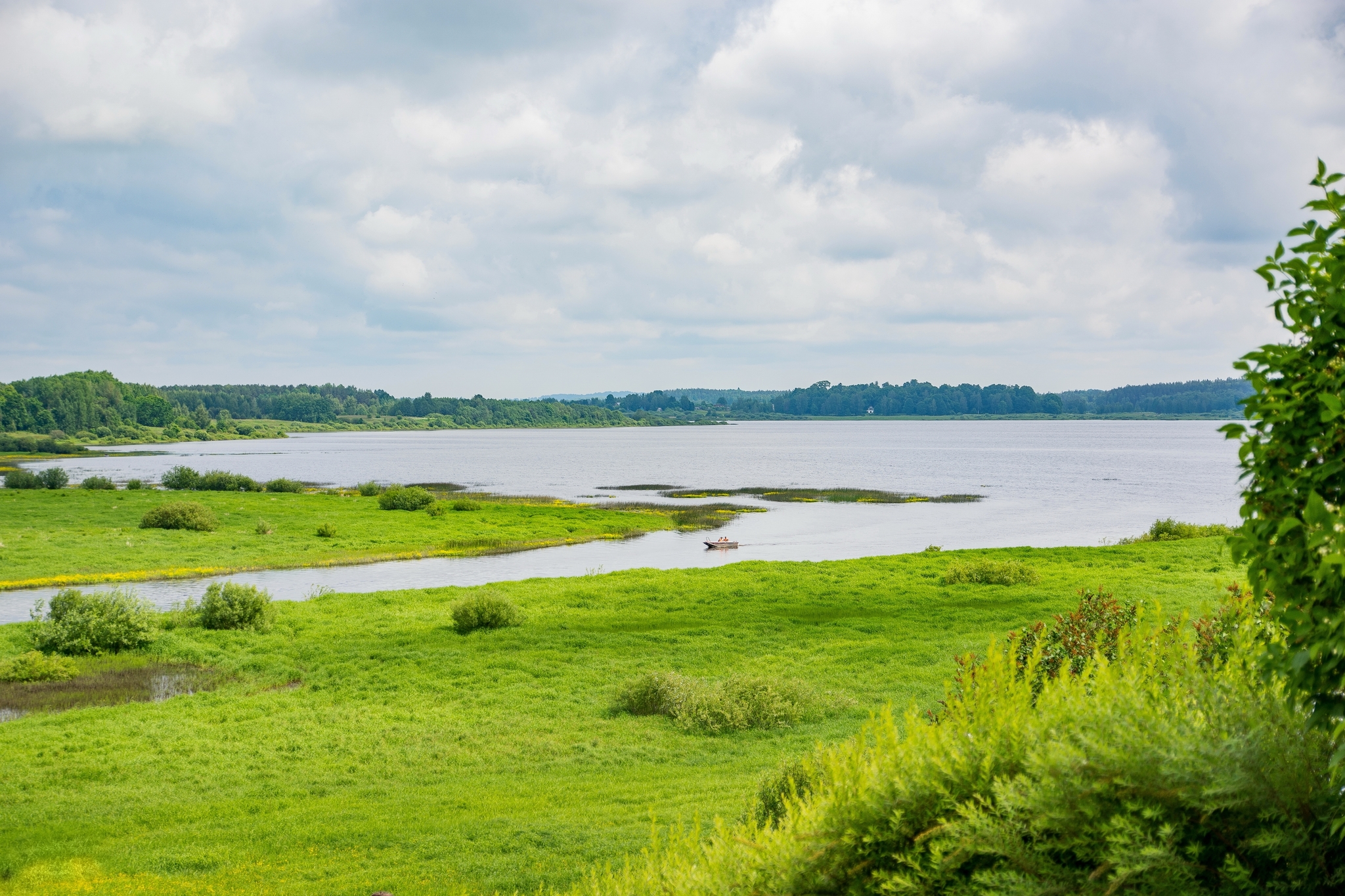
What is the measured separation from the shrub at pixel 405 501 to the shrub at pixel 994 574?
145 ft

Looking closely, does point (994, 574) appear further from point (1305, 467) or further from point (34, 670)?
point (1305, 467)

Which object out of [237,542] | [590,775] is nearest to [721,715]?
[590,775]

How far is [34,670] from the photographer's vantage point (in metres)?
21.4

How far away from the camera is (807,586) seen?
31.7 meters

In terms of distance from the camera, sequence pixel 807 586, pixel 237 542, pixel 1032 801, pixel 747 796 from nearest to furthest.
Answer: pixel 1032 801 < pixel 747 796 < pixel 807 586 < pixel 237 542

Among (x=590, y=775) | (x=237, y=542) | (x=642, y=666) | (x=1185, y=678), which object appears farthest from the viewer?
(x=237, y=542)

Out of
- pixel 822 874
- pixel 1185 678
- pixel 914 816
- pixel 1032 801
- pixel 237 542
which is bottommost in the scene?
pixel 237 542

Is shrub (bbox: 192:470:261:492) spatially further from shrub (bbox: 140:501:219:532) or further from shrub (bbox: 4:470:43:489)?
shrub (bbox: 140:501:219:532)

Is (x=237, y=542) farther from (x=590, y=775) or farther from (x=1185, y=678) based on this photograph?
(x=1185, y=678)

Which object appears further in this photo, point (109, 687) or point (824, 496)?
point (824, 496)

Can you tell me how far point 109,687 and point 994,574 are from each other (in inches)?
1063

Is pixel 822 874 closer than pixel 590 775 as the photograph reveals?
Yes

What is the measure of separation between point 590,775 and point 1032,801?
11.0 m

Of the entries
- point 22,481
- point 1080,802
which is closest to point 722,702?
point 1080,802
